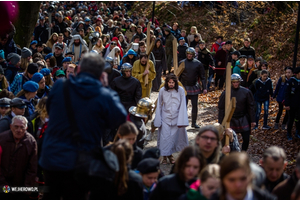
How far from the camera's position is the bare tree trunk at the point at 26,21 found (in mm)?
13422

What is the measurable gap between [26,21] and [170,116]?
684cm

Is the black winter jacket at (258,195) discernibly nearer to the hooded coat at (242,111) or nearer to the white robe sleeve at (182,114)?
the white robe sleeve at (182,114)

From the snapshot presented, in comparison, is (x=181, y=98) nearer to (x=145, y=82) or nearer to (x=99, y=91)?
(x=145, y=82)

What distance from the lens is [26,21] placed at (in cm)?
1357

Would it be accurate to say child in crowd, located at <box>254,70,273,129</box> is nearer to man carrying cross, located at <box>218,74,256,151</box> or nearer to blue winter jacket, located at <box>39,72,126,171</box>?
man carrying cross, located at <box>218,74,256,151</box>

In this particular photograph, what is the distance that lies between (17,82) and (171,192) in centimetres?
565

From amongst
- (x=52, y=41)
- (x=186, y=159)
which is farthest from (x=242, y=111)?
(x=52, y=41)

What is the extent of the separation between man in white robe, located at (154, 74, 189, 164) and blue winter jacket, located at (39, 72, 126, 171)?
5.20m

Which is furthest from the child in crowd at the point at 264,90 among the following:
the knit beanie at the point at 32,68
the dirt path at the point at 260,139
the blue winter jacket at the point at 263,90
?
the knit beanie at the point at 32,68

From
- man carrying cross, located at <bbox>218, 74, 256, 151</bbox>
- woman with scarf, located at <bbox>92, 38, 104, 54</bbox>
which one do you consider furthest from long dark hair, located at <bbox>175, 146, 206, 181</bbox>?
woman with scarf, located at <bbox>92, 38, 104, 54</bbox>

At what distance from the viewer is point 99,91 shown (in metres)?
3.83

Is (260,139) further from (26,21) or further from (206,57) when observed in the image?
(26,21)

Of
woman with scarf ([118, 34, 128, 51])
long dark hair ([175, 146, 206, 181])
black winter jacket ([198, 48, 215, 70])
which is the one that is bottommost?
long dark hair ([175, 146, 206, 181])

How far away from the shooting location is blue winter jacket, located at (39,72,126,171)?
3.80 m
